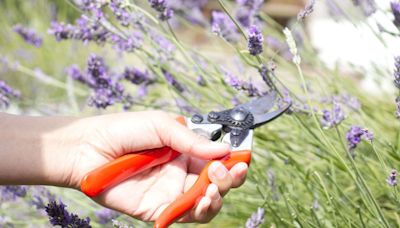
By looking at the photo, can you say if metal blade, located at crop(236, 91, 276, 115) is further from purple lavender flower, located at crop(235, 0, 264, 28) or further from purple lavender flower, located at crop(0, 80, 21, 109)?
purple lavender flower, located at crop(0, 80, 21, 109)

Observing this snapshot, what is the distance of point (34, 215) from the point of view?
2211 millimetres

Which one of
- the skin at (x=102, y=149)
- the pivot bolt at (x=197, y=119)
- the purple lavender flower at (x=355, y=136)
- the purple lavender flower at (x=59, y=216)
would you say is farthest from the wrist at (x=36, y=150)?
the purple lavender flower at (x=355, y=136)

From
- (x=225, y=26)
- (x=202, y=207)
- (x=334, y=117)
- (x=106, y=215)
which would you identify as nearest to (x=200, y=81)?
(x=225, y=26)

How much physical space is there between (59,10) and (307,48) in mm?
2251

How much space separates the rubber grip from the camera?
1.36m

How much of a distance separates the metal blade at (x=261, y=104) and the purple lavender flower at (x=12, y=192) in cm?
65

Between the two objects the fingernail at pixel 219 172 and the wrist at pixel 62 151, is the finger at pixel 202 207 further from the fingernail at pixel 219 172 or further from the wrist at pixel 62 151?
the wrist at pixel 62 151

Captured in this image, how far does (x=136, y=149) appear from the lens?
1.44 m

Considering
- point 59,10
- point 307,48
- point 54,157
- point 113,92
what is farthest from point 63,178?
point 59,10

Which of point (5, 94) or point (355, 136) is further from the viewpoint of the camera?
point (5, 94)

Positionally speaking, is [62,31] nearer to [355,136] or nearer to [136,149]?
[136,149]

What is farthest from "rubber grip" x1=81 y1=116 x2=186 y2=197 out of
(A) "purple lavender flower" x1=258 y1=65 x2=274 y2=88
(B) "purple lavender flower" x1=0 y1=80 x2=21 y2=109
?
(B) "purple lavender flower" x1=0 y1=80 x2=21 y2=109

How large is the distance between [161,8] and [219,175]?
547mm

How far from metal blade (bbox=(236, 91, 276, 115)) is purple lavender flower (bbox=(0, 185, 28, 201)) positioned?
649mm
